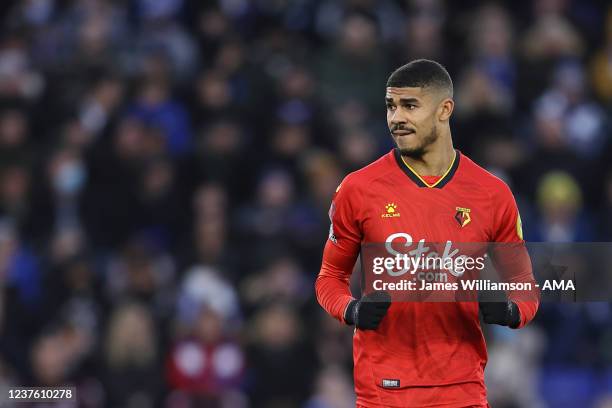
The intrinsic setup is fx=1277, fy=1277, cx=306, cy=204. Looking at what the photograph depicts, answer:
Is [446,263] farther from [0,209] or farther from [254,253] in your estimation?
[0,209]

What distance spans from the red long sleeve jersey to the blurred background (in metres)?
4.36

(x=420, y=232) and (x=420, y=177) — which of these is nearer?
(x=420, y=232)

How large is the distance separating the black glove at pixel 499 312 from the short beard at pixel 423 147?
682 millimetres

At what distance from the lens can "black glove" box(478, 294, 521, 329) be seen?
497 cm

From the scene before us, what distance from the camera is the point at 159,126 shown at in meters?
11.7

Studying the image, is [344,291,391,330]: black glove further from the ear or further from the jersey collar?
the ear

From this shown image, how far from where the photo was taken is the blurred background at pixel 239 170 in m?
9.87

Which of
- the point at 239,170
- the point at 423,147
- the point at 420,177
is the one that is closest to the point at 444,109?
the point at 423,147

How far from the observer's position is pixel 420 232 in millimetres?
5270

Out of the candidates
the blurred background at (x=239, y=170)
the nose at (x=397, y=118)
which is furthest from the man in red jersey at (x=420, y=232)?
the blurred background at (x=239, y=170)

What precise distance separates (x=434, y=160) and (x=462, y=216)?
0.28 m

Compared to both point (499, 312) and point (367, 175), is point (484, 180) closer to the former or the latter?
point (367, 175)

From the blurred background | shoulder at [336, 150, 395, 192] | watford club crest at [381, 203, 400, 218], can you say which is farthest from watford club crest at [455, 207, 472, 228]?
the blurred background

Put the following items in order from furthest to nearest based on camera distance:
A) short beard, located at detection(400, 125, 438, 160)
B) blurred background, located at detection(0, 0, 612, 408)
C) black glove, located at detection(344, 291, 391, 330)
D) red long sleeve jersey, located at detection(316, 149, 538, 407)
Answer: blurred background, located at detection(0, 0, 612, 408)
short beard, located at detection(400, 125, 438, 160)
red long sleeve jersey, located at detection(316, 149, 538, 407)
black glove, located at detection(344, 291, 391, 330)
